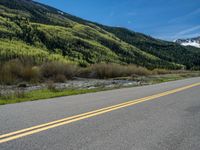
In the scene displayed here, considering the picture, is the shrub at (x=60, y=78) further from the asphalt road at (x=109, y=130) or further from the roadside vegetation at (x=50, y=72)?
the asphalt road at (x=109, y=130)

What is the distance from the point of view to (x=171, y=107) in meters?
10.1

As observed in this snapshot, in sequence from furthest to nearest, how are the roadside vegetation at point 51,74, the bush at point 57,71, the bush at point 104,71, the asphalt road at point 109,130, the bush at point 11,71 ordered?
the bush at point 104,71
the bush at point 57,71
the bush at point 11,71
the roadside vegetation at point 51,74
the asphalt road at point 109,130

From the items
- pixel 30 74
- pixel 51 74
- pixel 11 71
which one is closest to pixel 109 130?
pixel 11 71

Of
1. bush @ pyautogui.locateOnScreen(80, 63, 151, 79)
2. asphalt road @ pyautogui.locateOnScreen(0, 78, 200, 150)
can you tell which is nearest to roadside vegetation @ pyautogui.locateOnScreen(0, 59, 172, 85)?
bush @ pyautogui.locateOnScreen(80, 63, 151, 79)

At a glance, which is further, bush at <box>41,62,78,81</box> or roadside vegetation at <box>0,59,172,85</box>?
bush at <box>41,62,78,81</box>

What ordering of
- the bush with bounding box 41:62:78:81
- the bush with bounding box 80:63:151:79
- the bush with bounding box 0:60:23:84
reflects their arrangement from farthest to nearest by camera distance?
the bush with bounding box 80:63:151:79, the bush with bounding box 41:62:78:81, the bush with bounding box 0:60:23:84

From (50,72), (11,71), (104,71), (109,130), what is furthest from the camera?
(104,71)

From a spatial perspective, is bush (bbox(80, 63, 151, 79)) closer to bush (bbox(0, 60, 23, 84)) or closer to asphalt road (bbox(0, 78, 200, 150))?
bush (bbox(0, 60, 23, 84))

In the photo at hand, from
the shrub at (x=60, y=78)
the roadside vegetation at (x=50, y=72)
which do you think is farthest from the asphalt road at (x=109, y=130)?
the shrub at (x=60, y=78)

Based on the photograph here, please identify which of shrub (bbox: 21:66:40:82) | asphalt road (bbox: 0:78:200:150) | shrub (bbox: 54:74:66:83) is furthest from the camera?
shrub (bbox: 54:74:66:83)

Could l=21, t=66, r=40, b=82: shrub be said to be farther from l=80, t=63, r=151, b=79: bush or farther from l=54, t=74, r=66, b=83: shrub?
l=80, t=63, r=151, b=79: bush

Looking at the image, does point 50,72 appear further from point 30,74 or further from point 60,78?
point 30,74

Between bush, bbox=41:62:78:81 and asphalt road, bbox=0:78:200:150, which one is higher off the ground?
bush, bbox=41:62:78:81

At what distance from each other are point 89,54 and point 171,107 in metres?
98.8
